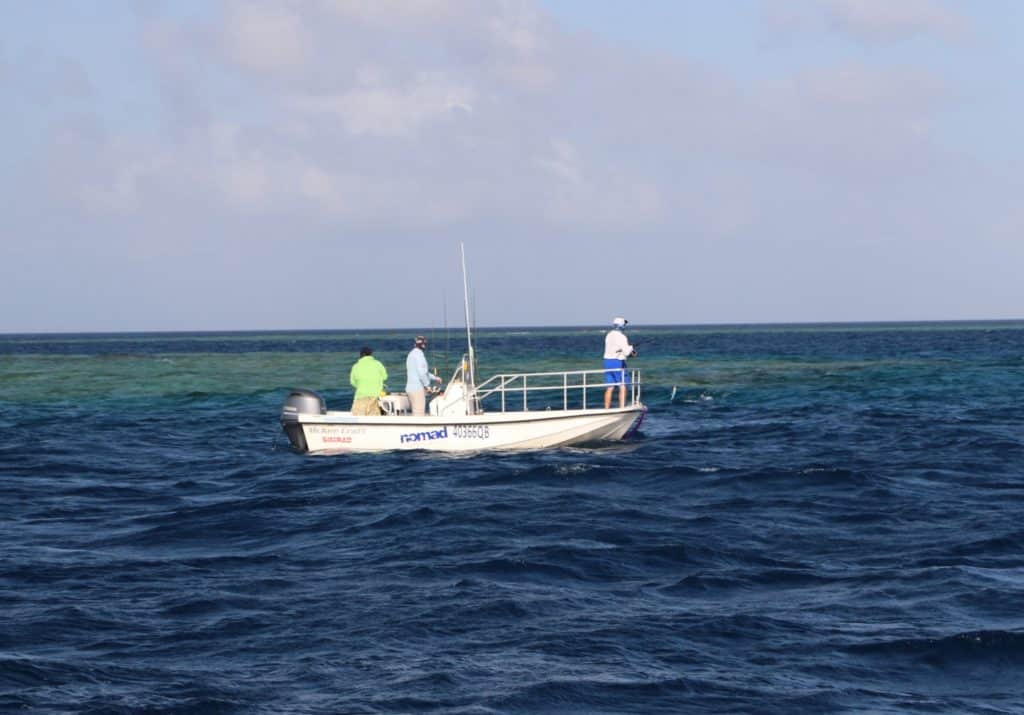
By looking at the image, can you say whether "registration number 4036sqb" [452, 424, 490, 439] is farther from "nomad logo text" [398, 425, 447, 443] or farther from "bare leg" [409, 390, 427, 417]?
"bare leg" [409, 390, 427, 417]

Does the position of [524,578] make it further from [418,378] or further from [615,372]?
[615,372]

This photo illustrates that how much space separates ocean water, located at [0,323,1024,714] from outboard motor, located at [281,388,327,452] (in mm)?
717

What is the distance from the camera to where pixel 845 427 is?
32.2 m

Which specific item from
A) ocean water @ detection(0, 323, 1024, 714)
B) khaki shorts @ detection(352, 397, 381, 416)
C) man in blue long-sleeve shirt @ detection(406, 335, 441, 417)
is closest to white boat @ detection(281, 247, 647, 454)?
khaki shorts @ detection(352, 397, 381, 416)

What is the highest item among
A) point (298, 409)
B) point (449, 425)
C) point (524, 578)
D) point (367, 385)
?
point (367, 385)

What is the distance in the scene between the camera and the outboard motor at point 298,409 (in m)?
25.8

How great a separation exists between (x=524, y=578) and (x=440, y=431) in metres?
11.2

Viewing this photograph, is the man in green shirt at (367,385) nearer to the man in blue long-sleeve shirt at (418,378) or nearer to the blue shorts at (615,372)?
the man in blue long-sleeve shirt at (418,378)

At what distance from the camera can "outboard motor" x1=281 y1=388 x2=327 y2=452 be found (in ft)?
84.6

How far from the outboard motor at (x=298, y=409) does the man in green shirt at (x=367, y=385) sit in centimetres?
85

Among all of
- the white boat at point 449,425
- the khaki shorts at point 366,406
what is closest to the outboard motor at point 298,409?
the white boat at point 449,425

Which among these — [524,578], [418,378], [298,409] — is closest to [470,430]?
[418,378]

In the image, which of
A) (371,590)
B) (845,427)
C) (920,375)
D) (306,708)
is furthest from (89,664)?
(920,375)

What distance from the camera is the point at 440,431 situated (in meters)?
25.4
